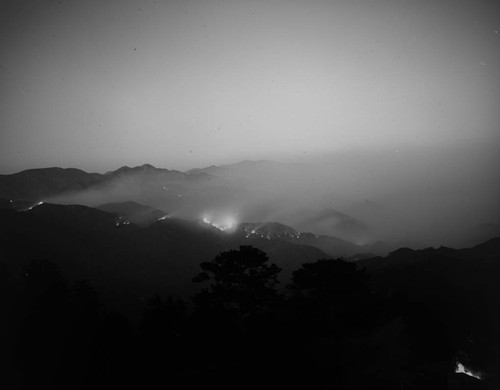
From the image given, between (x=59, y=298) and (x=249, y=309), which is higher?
(x=249, y=309)

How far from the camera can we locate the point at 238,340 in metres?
27.1

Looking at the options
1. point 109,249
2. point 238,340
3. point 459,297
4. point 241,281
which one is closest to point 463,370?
point 459,297

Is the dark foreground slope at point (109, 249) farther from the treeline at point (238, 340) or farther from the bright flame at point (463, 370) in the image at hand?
the bright flame at point (463, 370)

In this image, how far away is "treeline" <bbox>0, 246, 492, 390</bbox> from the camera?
26062mm

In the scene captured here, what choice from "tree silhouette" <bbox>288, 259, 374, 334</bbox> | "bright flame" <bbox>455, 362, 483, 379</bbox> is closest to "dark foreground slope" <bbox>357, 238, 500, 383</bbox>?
"bright flame" <bbox>455, 362, 483, 379</bbox>

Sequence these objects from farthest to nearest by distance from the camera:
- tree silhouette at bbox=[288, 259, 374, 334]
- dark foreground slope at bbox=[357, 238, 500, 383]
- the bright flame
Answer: dark foreground slope at bbox=[357, 238, 500, 383] < the bright flame < tree silhouette at bbox=[288, 259, 374, 334]

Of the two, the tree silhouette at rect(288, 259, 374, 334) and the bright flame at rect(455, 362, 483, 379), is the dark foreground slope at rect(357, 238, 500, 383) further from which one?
the tree silhouette at rect(288, 259, 374, 334)

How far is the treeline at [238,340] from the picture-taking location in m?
26.1

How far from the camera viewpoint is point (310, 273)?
88.1ft

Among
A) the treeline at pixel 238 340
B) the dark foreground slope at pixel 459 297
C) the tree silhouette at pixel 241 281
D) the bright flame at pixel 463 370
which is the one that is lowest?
the bright flame at pixel 463 370

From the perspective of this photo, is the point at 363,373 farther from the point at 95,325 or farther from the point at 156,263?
the point at 156,263

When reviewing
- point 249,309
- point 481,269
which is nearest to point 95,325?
point 249,309

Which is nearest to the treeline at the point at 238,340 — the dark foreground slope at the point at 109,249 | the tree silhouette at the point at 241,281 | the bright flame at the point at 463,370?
the tree silhouette at the point at 241,281

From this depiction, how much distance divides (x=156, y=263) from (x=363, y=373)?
134736mm
